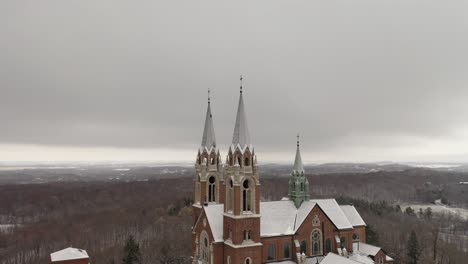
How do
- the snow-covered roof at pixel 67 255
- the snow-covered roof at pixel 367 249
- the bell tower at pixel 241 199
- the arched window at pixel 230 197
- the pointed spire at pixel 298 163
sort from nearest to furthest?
1. the bell tower at pixel 241 199
2. the arched window at pixel 230 197
3. the pointed spire at pixel 298 163
4. the snow-covered roof at pixel 367 249
5. the snow-covered roof at pixel 67 255

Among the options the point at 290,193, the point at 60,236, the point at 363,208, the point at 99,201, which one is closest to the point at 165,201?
A: the point at 99,201

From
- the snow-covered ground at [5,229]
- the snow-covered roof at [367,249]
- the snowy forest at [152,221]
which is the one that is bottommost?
the snow-covered ground at [5,229]

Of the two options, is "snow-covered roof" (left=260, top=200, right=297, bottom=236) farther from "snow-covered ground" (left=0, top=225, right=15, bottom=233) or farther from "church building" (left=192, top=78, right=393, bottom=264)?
"snow-covered ground" (left=0, top=225, right=15, bottom=233)

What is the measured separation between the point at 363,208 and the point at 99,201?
8318cm

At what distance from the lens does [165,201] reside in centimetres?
11800

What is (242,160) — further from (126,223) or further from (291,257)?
Result: (126,223)

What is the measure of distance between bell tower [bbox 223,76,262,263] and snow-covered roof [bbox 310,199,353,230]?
9.96 m

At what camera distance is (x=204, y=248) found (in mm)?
38156

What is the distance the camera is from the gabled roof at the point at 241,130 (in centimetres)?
3522

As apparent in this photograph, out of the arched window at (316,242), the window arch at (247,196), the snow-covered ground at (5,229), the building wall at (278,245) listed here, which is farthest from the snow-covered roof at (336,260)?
the snow-covered ground at (5,229)

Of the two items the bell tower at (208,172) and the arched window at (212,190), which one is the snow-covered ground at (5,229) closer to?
the bell tower at (208,172)

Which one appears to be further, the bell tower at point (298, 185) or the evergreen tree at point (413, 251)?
the evergreen tree at point (413, 251)

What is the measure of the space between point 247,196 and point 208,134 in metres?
9.46

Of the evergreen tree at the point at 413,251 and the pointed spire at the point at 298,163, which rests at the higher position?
the pointed spire at the point at 298,163
